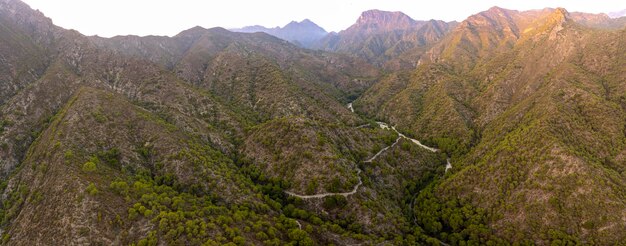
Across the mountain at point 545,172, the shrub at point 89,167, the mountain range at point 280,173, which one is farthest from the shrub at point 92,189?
the mountain at point 545,172

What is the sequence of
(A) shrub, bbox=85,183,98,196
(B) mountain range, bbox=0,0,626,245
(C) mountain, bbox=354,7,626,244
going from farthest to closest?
1. (C) mountain, bbox=354,7,626,244
2. (B) mountain range, bbox=0,0,626,245
3. (A) shrub, bbox=85,183,98,196

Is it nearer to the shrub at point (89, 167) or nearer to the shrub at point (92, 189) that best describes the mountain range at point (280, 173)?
the shrub at point (92, 189)

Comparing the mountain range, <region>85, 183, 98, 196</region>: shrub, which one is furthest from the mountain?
<region>85, 183, 98, 196</region>: shrub

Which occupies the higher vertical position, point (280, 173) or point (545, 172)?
point (545, 172)

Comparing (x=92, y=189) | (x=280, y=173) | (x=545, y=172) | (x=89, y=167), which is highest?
(x=89, y=167)

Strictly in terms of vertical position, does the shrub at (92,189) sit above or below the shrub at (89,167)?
below

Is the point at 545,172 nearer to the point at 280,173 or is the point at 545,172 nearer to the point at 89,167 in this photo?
the point at 280,173

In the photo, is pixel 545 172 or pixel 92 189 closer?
pixel 92 189

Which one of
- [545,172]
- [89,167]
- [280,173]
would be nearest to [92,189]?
[89,167]

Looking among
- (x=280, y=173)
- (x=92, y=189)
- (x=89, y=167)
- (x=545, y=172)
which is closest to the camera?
(x=92, y=189)

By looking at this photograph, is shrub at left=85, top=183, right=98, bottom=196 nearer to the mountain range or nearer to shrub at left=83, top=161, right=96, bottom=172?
the mountain range

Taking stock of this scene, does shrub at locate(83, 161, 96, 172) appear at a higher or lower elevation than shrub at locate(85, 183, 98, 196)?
higher
